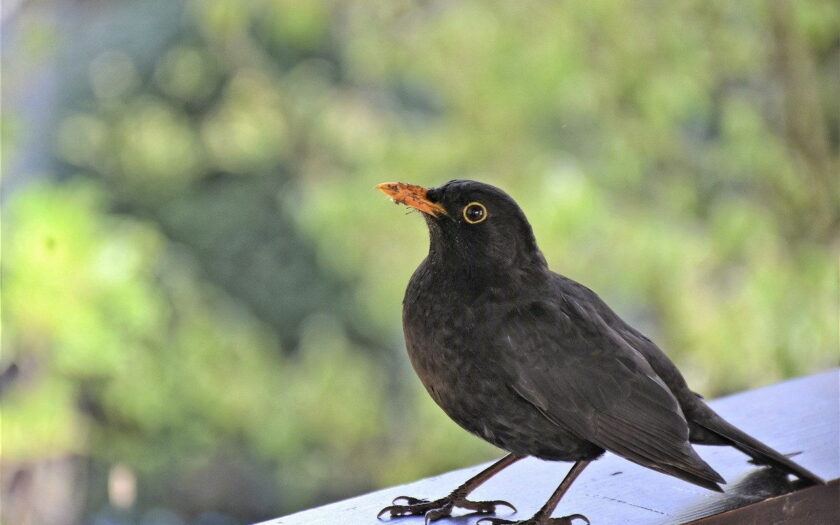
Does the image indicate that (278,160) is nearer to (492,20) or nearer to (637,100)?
(492,20)

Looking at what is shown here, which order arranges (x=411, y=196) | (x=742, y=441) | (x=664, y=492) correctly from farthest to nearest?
(x=664, y=492)
(x=742, y=441)
(x=411, y=196)

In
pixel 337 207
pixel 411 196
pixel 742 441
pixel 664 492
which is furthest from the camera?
pixel 337 207

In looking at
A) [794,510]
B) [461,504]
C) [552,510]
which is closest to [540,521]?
[552,510]

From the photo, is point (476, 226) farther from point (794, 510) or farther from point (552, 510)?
point (794, 510)

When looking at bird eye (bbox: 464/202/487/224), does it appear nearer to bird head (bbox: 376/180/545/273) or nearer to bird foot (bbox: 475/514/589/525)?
bird head (bbox: 376/180/545/273)

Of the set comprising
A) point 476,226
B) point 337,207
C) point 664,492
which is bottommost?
point 664,492

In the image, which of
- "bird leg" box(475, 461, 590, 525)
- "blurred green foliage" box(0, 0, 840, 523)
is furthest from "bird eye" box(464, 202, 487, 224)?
"blurred green foliage" box(0, 0, 840, 523)

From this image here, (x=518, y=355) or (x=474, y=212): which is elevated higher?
(x=474, y=212)

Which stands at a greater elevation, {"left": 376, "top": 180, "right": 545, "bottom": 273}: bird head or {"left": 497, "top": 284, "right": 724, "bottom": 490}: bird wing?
{"left": 376, "top": 180, "right": 545, "bottom": 273}: bird head
